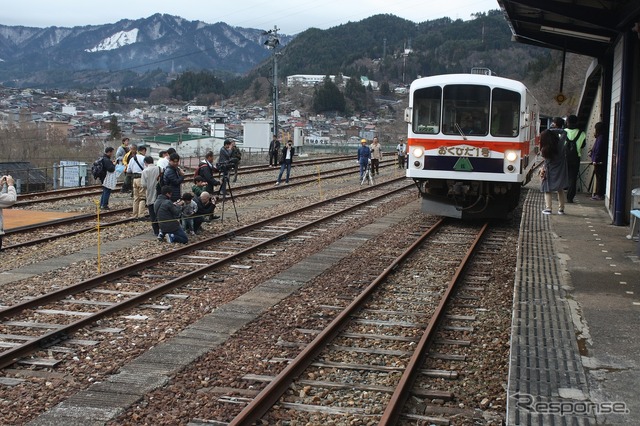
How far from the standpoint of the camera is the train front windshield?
602 inches

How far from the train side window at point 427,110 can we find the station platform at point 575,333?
146 inches

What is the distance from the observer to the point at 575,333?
7.07 m

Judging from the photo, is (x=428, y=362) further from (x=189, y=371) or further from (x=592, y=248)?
(x=592, y=248)

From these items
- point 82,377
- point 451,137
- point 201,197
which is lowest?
point 82,377

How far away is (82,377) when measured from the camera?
22.0 ft

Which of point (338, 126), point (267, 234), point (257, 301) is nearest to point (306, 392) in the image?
point (257, 301)

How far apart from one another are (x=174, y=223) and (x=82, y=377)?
22.3 feet

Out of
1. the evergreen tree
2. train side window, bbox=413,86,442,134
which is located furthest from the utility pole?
the evergreen tree

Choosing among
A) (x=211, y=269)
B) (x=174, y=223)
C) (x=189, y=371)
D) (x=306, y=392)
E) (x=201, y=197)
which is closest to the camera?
(x=306, y=392)

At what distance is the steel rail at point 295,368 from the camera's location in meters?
5.72

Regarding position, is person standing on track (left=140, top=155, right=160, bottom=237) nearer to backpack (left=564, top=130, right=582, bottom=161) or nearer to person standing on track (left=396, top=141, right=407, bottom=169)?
backpack (left=564, top=130, right=582, bottom=161)

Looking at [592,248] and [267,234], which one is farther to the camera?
[267,234]

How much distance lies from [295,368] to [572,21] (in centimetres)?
1383

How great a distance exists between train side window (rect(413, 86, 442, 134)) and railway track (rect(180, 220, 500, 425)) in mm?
5522
